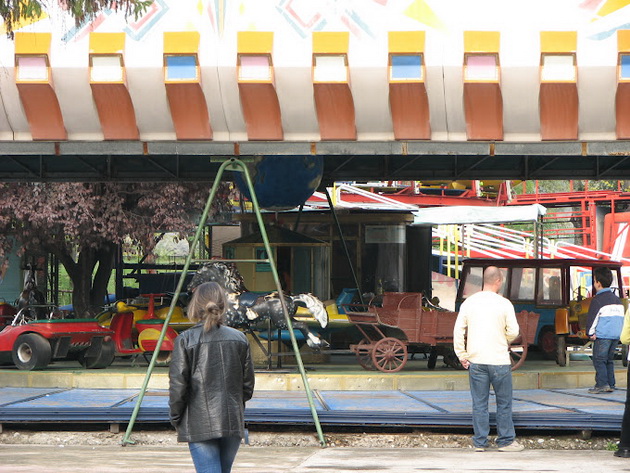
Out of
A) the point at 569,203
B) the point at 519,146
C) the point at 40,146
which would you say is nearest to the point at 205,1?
the point at 40,146

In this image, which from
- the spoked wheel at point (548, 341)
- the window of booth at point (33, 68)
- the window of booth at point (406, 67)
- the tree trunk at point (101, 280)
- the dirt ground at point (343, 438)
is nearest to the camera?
the dirt ground at point (343, 438)

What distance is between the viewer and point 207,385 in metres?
6.87

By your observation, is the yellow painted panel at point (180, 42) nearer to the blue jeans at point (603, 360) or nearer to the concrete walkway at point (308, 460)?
the concrete walkway at point (308, 460)

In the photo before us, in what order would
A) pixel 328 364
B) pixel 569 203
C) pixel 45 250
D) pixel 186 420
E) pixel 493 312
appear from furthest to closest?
pixel 569 203
pixel 45 250
pixel 328 364
pixel 493 312
pixel 186 420

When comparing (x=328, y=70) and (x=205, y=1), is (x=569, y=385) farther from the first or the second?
(x=205, y=1)

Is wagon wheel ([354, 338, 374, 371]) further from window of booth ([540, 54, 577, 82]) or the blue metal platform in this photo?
window of booth ([540, 54, 577, 82])

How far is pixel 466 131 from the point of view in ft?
45.3

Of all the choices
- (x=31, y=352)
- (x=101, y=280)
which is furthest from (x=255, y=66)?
(x=101, y=280)

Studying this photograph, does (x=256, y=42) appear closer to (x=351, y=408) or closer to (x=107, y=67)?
(x=107, y=67)

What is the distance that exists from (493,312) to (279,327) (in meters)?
6.25

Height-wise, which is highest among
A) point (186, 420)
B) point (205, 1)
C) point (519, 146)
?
point (205, 1)

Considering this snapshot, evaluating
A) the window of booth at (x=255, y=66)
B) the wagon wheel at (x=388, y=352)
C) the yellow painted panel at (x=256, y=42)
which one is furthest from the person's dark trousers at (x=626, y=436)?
the wagon wheel at (x=388, y=352)

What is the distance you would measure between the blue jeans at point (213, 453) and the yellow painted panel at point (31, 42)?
819cm

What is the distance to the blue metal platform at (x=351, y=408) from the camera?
1240cm
